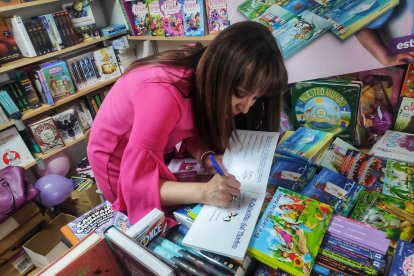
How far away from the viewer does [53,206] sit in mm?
2256

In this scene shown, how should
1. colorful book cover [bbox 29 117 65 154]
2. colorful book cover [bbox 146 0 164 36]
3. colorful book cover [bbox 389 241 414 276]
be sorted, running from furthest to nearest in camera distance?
colorful book cover [bbox 29 117 65 154]
colorful book cover [bbox 146 0 164 36]
colorful book cover [bbox 389 241 414 276]

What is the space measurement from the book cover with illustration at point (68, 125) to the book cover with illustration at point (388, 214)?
2.16 metres

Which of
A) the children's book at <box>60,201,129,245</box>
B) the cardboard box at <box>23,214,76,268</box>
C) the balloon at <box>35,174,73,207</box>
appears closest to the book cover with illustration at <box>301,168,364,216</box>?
the children's book at <box>60,201,129,245</box>

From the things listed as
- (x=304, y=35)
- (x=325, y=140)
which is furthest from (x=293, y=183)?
(x=304, y=35)

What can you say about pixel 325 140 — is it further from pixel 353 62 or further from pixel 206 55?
pixel 206 55

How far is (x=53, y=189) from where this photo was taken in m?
2.06

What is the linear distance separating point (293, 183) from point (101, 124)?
67 cm

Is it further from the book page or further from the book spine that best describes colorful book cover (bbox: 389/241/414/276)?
the book spine

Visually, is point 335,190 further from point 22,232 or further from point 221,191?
point 22,232

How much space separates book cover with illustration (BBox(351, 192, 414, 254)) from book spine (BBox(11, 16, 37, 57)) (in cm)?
222

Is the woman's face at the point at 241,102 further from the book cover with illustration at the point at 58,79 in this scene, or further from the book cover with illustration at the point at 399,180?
the book cover with illustration at the point at 58,79

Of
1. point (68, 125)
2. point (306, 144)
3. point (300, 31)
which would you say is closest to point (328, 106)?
point (306, 144)

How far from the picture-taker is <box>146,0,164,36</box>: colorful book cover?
74.7 inches

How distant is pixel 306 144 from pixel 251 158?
33cm
